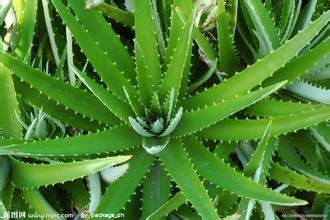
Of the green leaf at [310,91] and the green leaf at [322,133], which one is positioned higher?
the green leaf at [310,91]

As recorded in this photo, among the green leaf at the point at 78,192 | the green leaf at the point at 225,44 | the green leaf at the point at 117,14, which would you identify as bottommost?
the green leaf at the point at 78,192

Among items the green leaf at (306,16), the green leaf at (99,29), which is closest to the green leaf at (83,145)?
the green leaf at (99,29)

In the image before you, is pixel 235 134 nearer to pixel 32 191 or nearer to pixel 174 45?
pixel 174 45

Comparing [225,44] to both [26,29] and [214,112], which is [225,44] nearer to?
[214,112]

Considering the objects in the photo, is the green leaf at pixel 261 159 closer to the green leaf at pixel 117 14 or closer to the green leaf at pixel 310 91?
the green leaf at pixel 310 91

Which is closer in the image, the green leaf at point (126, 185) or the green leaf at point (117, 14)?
the green leaf at point (126, 185)

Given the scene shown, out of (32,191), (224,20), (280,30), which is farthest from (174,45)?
(32,191)

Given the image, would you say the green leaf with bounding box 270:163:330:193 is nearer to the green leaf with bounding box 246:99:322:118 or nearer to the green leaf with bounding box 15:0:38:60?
the green leaf with bounding box 246:99:322:118
